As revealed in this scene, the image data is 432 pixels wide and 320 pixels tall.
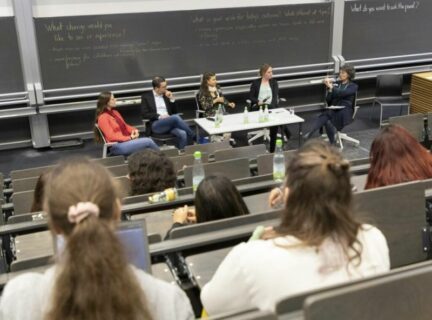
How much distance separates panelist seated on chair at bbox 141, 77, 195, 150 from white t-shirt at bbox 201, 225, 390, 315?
4.66 metres

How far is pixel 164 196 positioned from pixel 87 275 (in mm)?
1860

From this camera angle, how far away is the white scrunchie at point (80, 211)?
1204 millimetres

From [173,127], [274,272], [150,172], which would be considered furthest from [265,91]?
[274,272]

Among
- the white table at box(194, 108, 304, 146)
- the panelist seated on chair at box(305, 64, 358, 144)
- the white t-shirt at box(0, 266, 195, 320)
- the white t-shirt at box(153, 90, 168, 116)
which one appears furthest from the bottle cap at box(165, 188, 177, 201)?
the panelist seated on chair at box(305, 64, 358, 144)

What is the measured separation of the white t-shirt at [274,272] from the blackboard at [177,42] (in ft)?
18.7

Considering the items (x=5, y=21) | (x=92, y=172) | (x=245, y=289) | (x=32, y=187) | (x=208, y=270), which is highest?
(x=5, y=21)

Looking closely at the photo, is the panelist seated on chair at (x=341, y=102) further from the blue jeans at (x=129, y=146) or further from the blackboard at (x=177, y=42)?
the blue jeans at (x=129, y=146)

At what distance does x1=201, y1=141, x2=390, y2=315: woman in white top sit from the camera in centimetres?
148

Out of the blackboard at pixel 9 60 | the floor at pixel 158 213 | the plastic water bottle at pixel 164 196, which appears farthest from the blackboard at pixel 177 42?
the plastic water bottle at pixel 164 196

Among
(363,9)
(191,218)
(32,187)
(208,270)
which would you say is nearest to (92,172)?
(208,270)

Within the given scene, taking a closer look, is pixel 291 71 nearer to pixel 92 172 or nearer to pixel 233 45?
pixel 233 45

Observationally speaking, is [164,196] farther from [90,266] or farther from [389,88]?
[389,88]

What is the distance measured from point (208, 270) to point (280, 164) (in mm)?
1751

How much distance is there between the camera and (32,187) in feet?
12.7
